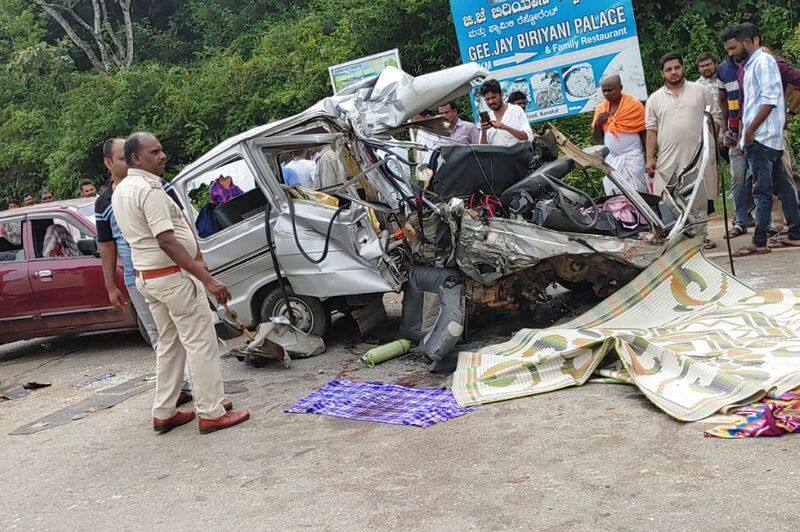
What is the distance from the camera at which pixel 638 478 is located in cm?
411

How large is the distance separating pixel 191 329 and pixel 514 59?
8.40 metres

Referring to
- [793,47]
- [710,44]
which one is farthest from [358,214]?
[710,44]

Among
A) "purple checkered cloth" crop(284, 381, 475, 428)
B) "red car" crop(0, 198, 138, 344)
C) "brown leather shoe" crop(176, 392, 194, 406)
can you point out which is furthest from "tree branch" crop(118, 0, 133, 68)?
"purple checkered cloth" crop(284, 381, 475, 428)

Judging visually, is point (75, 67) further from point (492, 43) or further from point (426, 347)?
point (426, 347)

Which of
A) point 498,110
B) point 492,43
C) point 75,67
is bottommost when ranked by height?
point 498,110

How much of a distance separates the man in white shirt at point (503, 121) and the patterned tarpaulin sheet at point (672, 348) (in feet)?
8.17

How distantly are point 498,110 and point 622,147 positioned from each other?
1.29m

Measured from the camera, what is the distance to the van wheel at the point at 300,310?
782 centimetres

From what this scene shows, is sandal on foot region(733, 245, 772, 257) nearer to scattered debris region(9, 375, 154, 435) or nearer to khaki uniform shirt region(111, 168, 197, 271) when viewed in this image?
khaki uniform shirt region(111, 168, 197, 271)

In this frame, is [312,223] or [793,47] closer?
[312,223]

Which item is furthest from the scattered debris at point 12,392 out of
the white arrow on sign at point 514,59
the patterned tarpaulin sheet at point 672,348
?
the white arrow on sign at point 514,59

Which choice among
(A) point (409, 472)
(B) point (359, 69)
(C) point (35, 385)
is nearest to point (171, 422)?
(A) point (409, 472)

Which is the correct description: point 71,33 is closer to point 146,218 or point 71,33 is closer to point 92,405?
point 92,405

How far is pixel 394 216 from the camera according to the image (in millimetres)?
7410
